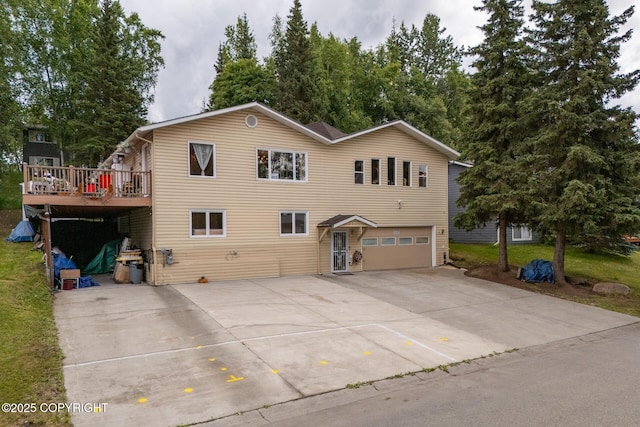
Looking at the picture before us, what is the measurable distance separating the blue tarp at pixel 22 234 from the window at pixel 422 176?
18317mm

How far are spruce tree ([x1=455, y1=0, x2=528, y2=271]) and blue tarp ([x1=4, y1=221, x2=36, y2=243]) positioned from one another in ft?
64.4

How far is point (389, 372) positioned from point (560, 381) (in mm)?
2641

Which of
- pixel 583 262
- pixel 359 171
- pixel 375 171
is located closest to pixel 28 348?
pixel 359 171

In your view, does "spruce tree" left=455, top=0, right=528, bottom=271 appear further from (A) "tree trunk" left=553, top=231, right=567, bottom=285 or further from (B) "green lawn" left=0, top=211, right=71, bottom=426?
(B) "green lawn" left=0, top=211, right=71, bottom=426

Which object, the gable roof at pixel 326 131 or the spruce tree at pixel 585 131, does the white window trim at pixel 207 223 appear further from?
the spruce tree at pixel 585 131

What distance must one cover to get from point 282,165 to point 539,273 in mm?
10885

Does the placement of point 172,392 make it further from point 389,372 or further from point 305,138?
point 305,138

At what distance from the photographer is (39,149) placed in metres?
38.9

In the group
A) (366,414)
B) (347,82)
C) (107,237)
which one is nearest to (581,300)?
(366,414)

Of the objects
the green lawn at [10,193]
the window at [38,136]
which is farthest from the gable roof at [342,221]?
the window at [38,136]

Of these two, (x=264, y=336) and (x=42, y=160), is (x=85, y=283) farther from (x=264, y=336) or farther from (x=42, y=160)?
(x=42, y=160)

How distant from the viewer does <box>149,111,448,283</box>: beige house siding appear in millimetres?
14328

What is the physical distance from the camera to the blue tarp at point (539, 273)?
619 inches

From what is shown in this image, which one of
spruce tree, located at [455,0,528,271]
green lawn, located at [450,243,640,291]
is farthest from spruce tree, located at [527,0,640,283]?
green lawn, located at [450,243,640,291]
